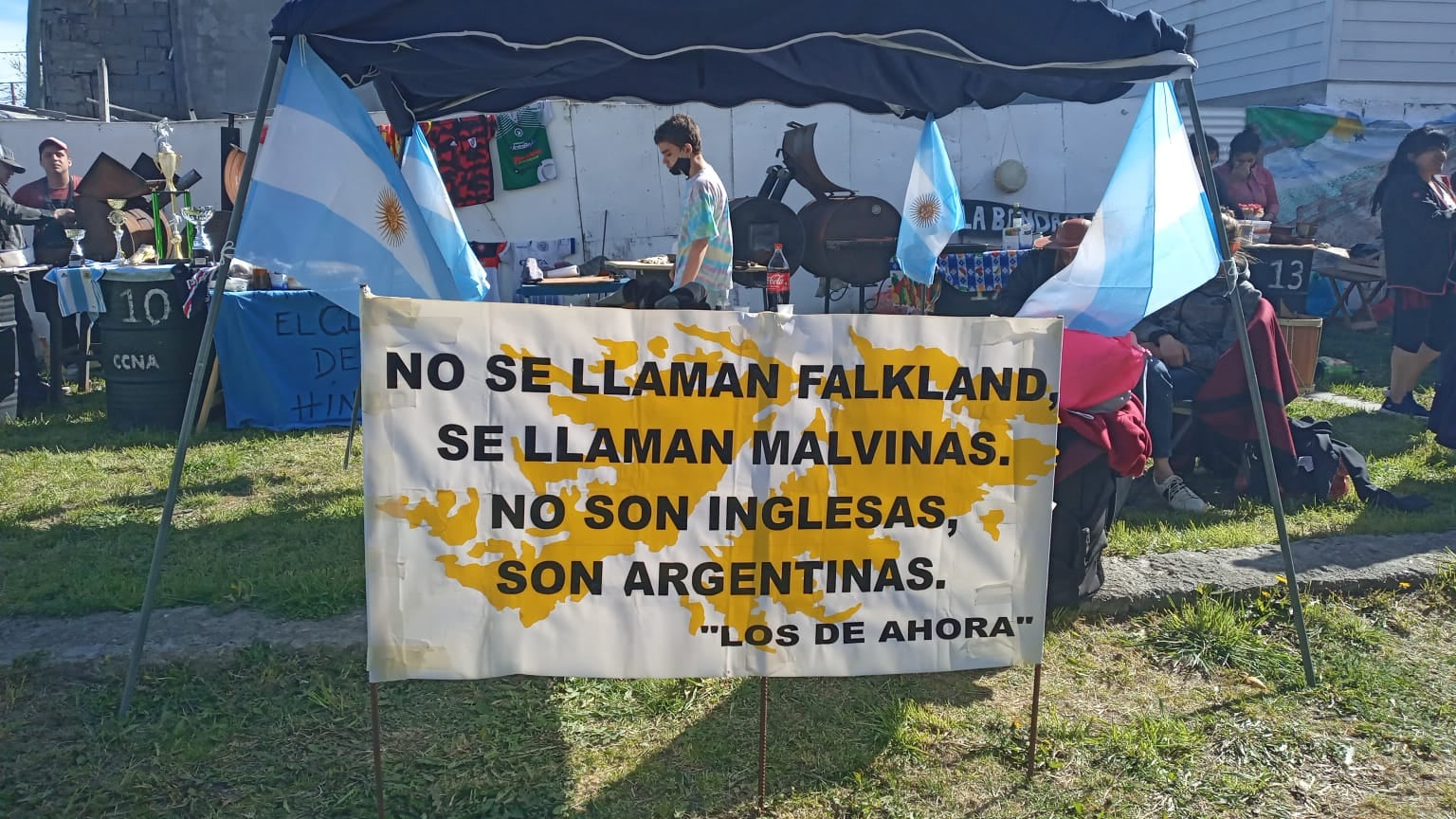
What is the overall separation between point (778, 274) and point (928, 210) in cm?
196

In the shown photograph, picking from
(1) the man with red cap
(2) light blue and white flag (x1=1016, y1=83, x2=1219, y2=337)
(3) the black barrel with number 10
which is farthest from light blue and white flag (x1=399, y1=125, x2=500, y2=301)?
(1) the man with red cap

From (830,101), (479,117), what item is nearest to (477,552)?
(830,101)

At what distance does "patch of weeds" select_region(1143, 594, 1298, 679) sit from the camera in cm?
377

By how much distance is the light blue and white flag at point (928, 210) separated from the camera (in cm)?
698

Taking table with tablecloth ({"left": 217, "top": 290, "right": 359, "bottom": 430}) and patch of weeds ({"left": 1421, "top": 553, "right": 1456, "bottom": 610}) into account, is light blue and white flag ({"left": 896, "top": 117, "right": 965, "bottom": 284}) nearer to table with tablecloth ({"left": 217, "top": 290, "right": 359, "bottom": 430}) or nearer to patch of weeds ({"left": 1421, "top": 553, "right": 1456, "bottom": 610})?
patch of weeds ({"left": 1421, "top": 553, "right": 1456, "bottom": 610})

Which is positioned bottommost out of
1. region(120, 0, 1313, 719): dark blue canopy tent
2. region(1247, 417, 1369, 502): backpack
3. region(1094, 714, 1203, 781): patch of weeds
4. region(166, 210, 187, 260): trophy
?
region(1094, 714, 1203, 781): patch of weeds

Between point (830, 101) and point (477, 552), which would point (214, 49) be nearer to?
point (830, 101)

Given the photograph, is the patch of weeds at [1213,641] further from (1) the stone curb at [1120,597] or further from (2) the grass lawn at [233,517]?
(2) the grass lawn at [233,517]

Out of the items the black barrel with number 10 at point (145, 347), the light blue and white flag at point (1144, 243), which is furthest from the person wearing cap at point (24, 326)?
the light blue and white flag at point (1144, 243)

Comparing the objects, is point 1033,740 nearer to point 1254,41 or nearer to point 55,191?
point 55,191

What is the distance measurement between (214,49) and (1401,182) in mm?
17382

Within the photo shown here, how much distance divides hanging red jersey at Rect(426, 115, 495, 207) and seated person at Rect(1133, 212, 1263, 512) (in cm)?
782

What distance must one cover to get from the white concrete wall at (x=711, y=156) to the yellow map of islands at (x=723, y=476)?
9.49m

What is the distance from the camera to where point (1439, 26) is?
14523mm
